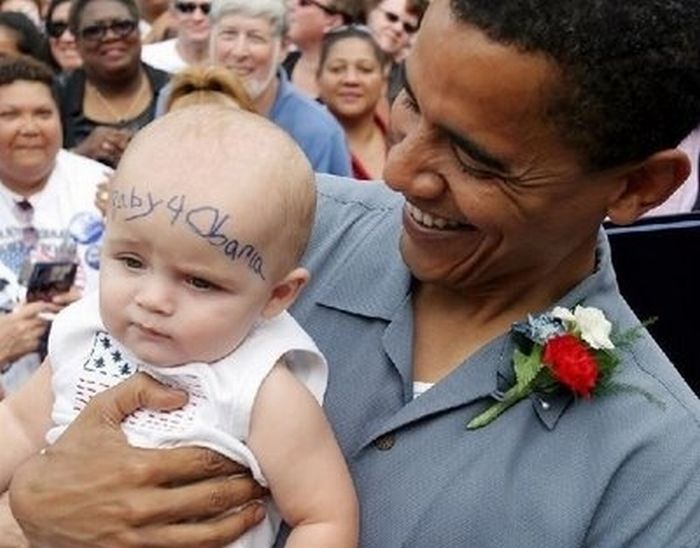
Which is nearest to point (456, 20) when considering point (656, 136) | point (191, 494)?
point (656, 136)

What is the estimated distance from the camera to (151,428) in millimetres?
2102

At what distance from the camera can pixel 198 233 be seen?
6.49 feet

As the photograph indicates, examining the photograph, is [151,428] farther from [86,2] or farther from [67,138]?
[86,2]

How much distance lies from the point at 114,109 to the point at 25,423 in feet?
15.4

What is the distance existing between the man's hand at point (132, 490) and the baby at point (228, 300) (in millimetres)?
32

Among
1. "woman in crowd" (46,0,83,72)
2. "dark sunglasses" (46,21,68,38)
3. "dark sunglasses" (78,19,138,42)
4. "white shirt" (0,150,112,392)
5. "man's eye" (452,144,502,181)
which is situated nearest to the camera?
"man's eye" (452,144,502,181)

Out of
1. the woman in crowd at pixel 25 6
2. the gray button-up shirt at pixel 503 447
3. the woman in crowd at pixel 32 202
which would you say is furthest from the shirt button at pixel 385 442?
the woman in crowd at pixel 25 6

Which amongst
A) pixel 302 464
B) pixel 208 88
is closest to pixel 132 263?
pixel 302 464

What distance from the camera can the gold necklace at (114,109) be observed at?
6749 mm

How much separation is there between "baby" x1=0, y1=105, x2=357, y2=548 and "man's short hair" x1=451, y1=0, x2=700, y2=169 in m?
0.39

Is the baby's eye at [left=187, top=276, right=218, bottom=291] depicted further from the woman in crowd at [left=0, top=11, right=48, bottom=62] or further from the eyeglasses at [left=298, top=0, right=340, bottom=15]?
the eyeglasses at [left=298, top=0, right=340, bottom=15]

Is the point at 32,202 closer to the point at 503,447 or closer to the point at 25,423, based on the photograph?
the point at 25,423

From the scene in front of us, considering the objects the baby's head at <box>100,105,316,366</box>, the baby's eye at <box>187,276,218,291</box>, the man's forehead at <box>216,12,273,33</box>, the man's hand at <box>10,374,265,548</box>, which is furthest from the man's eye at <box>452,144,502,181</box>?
the man's forehead at <box>216,12,273,33</box>

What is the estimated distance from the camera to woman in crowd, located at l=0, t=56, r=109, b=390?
4809 mm
